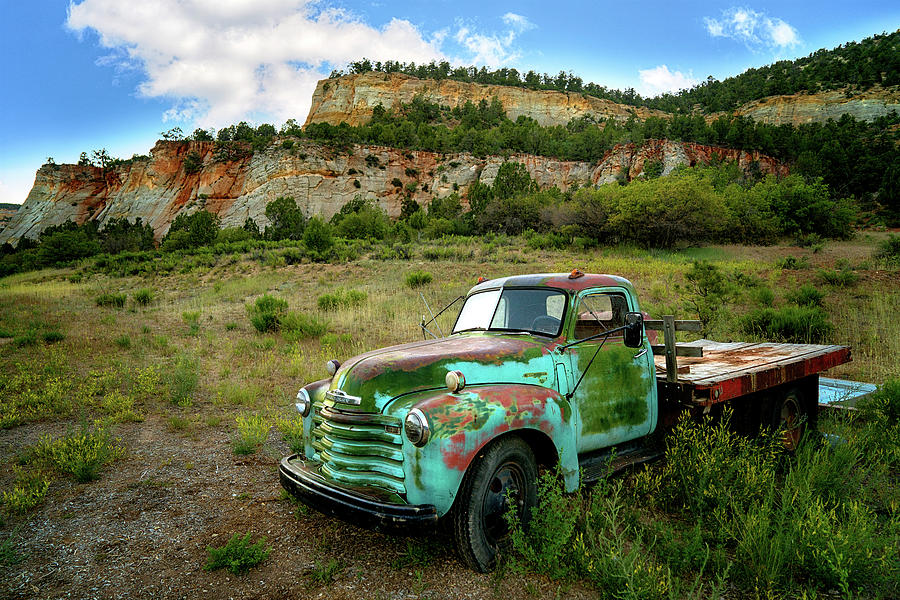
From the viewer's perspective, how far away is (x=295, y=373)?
31.7ft

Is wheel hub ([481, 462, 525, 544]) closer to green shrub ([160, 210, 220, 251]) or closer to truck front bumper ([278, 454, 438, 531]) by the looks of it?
truck front bumper ([278, 454, 438, 531])

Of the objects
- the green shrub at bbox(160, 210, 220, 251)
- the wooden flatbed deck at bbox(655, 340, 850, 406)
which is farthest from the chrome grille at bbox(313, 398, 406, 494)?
the green shrub at bbox(160, 210, 220, 251)

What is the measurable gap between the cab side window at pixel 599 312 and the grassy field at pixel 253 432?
123cm

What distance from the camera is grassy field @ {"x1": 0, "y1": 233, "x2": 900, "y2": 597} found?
3332mm

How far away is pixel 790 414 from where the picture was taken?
6.16 meters

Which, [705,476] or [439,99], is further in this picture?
[439,99]

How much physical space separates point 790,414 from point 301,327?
1047cm

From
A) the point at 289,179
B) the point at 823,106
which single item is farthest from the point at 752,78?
the point at 289,179

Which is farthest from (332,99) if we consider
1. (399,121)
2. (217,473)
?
(217,473)

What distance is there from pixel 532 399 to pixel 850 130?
7560 cm

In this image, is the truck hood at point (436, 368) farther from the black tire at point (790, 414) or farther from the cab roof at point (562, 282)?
the black tire at point (790, 414)

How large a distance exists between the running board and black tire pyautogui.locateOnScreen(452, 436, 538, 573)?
54cm

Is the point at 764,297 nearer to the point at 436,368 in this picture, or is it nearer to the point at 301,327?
the point at 301,327

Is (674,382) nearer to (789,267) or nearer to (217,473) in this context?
(217,473)
